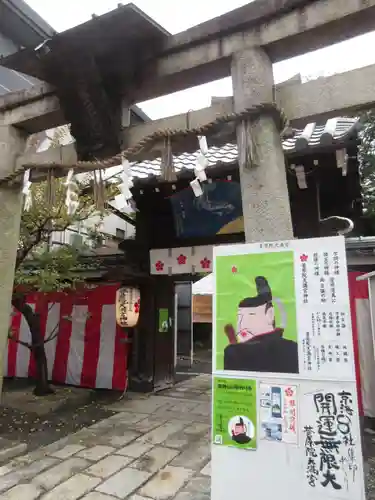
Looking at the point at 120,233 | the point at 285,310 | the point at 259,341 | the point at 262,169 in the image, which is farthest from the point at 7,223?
the point at 120,233

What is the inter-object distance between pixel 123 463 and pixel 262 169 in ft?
14.4

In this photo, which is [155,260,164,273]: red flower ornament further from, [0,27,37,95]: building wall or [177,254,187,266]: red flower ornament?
[0,27,37,95]: building wall

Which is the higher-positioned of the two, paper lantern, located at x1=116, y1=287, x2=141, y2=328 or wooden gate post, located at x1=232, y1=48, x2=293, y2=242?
wooden gate post, located at x1=232, y1=48, x2=293, y2=242

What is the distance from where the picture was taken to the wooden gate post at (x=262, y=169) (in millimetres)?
3336

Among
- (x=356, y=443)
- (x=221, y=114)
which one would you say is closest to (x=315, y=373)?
(x=356, y=443)

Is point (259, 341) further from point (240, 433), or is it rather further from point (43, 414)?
point (43, 414)

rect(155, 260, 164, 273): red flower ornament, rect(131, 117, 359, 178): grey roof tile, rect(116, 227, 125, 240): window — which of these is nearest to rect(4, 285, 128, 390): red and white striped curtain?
rect(155, 260, 164, 273): red flower ornament

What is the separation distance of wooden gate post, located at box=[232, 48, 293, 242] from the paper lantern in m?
6.08

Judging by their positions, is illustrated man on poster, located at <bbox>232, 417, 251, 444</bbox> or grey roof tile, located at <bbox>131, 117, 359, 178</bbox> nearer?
illustrated man on poster, located at <bbox>232, 417, 251, 444</bbox>

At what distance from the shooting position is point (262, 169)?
341 cm

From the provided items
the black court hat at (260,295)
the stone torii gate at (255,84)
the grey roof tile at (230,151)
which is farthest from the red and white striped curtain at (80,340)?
the black court hat at (260,295)

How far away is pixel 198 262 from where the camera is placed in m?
8.79

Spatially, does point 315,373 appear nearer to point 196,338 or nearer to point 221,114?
point 221,114

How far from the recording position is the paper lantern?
29.4 feet
